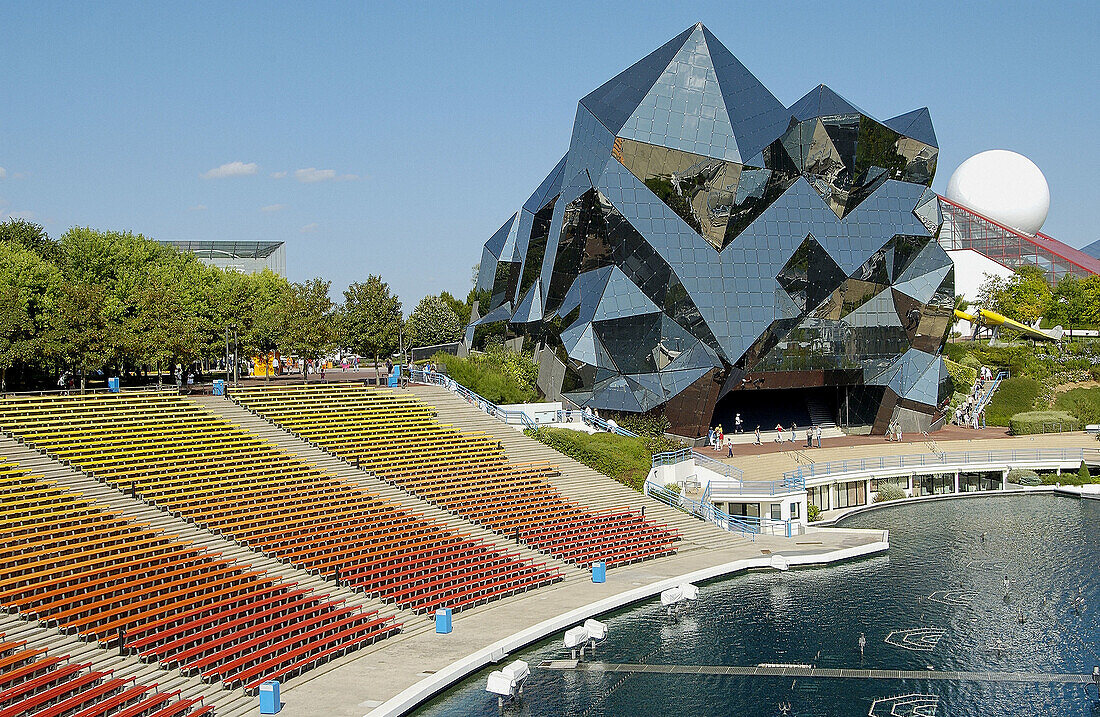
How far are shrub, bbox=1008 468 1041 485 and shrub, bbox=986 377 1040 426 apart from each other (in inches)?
570

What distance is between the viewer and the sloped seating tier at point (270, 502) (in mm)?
29906

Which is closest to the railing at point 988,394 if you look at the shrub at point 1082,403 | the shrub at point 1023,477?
the shrub at point 1082,403

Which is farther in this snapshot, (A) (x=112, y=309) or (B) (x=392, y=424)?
(A) (x=112, y=309)

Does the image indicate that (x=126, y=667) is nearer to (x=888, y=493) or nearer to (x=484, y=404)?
(x=484, y=404)

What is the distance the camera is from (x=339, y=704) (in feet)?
71.8

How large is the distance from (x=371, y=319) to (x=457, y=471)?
65.9 ft

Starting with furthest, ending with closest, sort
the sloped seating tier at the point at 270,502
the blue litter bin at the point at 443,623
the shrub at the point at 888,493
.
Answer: the shrub at the point at 888,493, the sloped seating tier at the point at 270,502, the blue litter bin at the point at 443,623

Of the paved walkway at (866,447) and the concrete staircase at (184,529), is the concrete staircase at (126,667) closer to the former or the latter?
the concrete staircase at (184,529)

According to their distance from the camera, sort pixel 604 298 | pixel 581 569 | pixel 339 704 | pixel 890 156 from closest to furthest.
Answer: pixel 339 704 → pixel 581 569 → pixel 604 298 → pixel 890 156

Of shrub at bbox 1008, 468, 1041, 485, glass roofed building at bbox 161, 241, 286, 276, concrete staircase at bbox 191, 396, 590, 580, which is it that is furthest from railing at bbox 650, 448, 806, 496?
glass roofed building at bbox 161, 241, 286, 276

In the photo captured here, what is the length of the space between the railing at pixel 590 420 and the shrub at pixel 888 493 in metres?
12.6

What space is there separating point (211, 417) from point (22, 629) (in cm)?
1817

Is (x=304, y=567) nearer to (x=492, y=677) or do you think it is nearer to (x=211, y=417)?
(x=492, y=677)

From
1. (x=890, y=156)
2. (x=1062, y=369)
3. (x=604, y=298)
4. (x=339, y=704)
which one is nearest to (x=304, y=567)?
(x=339, y=704)
